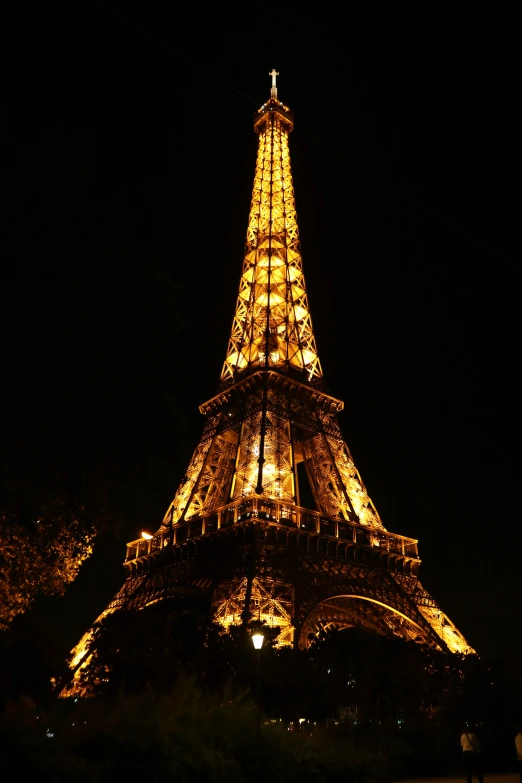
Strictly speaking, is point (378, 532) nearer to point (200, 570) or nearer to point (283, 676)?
point (200, 570)

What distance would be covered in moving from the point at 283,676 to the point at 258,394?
56.3 ft

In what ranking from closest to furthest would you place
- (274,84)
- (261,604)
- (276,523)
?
(261,604)
(276,523)
(274,84)

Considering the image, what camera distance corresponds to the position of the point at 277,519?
3023 cm

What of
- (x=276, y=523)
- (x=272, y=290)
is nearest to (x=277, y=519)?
(x=276, y=523)

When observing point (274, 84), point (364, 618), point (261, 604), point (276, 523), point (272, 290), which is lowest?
point (261, 604)

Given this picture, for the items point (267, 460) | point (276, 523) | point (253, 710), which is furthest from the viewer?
point (267, 460)

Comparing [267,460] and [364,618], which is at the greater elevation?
[267,460]

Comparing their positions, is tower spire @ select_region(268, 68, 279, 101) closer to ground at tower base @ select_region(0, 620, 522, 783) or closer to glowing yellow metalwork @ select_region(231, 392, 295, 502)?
glowing yellow metalwork @ select_region(231, 392, 295, 502)

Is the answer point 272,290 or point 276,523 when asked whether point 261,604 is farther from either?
point 272,290

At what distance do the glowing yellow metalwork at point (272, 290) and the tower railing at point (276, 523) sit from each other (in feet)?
29.7

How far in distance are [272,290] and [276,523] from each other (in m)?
18.1

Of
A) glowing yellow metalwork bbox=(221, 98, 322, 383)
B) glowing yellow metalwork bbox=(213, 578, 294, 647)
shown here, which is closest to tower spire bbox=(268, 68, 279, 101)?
glowing yellow metalwork bbox=(221, 98, 322, 383)

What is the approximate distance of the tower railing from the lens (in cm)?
3020

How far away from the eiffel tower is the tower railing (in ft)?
0.22
